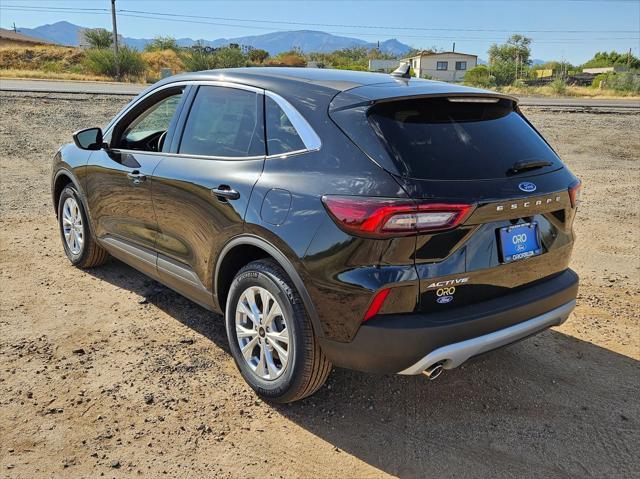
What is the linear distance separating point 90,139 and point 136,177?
0.95 metres

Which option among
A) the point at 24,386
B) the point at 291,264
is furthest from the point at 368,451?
the point at 24,386

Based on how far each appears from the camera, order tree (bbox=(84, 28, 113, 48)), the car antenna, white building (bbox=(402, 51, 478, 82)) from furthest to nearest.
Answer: white building (bbox=(402, 51, 478, 82)), tree (bbox=(84, 28, 113, 48)), the car antenna

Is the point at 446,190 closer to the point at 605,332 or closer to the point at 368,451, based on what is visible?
the point at 368,451

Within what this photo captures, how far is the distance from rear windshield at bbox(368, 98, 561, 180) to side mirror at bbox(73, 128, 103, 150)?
9.16ft

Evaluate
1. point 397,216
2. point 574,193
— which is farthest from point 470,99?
point 397,216

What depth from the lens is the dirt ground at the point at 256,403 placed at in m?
2.74

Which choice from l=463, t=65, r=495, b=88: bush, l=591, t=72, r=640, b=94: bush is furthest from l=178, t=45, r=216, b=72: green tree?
l=591, t=72, r=640, b=94: bush

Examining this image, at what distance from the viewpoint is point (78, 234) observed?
5.14 m

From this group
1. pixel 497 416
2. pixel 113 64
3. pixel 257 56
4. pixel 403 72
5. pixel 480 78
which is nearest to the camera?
pixel 497 416

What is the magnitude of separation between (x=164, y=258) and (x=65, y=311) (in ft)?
3.62

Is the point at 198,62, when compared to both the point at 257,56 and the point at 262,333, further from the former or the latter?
the point at 262,333

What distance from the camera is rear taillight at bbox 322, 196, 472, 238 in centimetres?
246

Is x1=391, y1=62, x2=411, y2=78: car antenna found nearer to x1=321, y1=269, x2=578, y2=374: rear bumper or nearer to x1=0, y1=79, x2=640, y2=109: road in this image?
x1=321, y1=269, x2=578, y2=374: rear bumper

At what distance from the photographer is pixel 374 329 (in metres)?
2.56
